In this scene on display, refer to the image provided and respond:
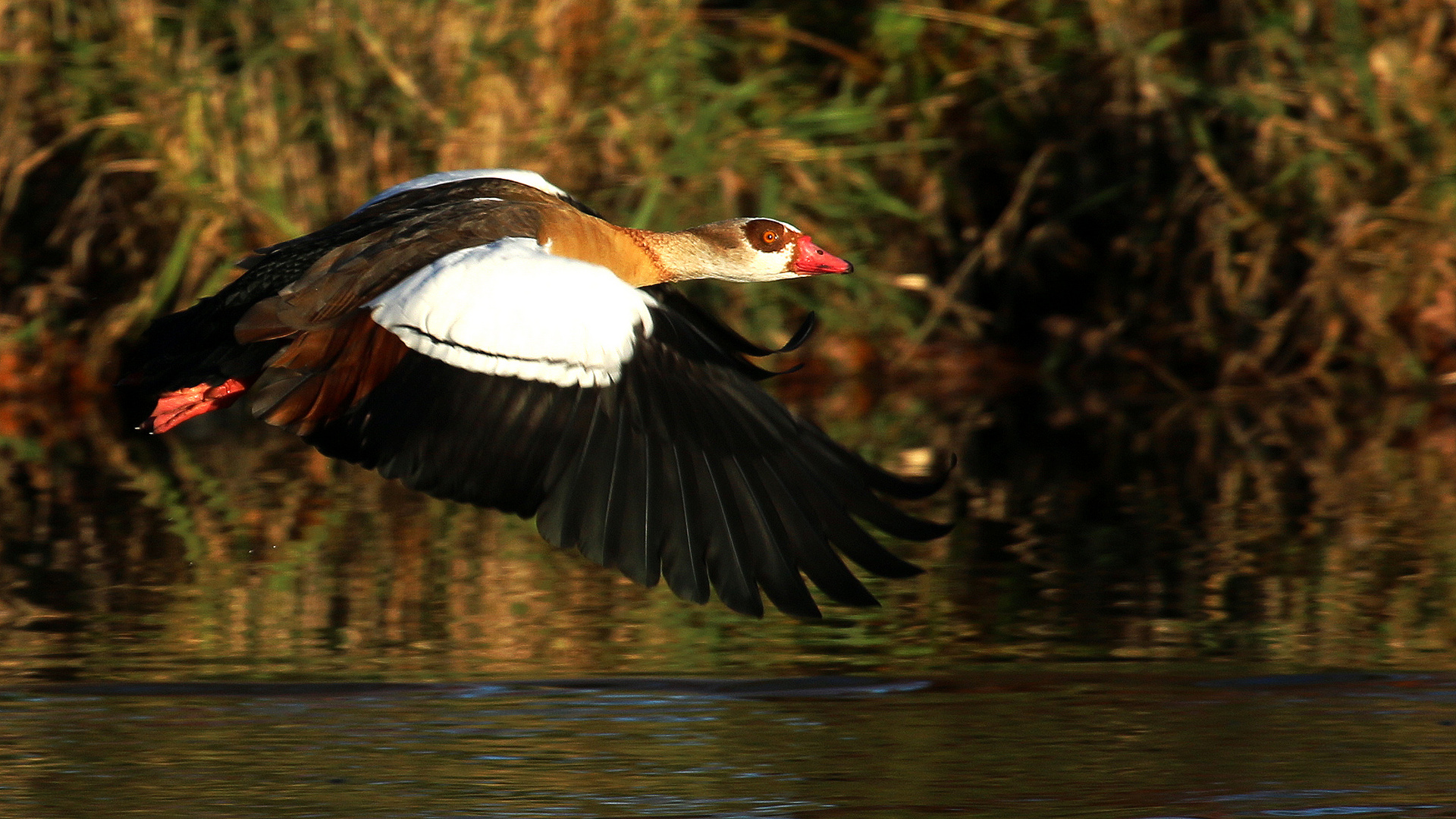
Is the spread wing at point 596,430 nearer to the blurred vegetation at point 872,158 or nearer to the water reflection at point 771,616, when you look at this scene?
the water reflection at point 771,616

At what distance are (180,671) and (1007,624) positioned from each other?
2055mm

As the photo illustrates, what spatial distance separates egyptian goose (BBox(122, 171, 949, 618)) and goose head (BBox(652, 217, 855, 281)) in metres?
1.35

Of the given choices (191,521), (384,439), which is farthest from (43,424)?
(384,439)

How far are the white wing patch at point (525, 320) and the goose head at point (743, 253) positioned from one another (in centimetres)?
159

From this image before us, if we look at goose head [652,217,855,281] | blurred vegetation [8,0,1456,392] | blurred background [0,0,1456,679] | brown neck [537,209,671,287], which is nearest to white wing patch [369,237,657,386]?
brown neck [537,209,671,287]

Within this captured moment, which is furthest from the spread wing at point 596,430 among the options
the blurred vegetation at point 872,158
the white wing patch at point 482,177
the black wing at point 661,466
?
the blurred vegetation at point 872,158

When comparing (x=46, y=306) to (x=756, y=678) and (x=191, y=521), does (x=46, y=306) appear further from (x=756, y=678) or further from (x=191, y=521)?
(x=756, y=678)

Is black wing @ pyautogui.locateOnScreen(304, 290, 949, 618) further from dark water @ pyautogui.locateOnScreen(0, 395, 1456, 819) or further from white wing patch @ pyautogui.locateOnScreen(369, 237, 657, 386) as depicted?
dark water @ pyautogui.locateOnScreen(0, 395, 1456, 819)

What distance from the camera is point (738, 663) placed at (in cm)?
501

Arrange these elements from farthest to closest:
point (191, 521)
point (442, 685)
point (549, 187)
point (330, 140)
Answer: point (330, 140) → point (191, 521) → point (549, 187) → point (442, 685)

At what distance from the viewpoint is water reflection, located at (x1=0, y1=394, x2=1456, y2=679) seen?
5090 millimetres

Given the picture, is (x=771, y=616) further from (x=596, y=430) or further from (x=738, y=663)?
(x=596, y=430)

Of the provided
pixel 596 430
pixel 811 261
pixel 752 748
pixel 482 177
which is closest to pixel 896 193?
pixel 811 261

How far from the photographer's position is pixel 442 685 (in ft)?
15.6
